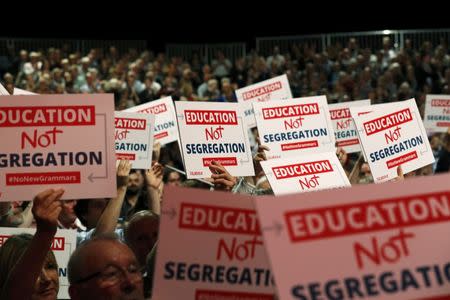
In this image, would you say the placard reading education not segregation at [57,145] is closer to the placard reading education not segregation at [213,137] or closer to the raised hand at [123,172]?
the raised hand at [123,172]

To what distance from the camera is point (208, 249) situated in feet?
10.2

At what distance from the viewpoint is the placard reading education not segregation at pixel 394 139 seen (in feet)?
21.6

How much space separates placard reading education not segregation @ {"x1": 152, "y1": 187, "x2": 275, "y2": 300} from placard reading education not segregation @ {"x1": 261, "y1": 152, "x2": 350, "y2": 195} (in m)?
Result: 2.78

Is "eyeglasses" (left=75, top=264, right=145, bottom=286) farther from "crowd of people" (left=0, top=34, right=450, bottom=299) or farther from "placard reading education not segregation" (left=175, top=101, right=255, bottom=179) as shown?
"placard reading education not segregation" (left=175, top=101, right=255, bottom=179)

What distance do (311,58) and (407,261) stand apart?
16372 mm

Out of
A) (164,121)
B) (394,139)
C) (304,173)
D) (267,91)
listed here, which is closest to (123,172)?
(304,173)

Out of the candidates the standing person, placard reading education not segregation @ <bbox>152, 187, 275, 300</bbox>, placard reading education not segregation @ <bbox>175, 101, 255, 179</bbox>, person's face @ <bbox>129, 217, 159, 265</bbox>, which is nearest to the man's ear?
the standing person

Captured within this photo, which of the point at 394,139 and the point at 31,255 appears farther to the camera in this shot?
the point at 394,139

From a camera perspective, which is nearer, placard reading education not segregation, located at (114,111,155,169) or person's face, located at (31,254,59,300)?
person's face, located at (31,254,59,300)

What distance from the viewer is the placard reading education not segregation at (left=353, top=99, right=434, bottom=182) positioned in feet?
21.6

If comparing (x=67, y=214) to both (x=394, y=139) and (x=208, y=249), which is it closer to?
(x=394, y=139)

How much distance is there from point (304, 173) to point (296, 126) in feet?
5.41

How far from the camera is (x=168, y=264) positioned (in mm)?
3111

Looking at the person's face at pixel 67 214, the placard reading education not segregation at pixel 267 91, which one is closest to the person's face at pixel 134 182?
the person's face at pixel 67 214
